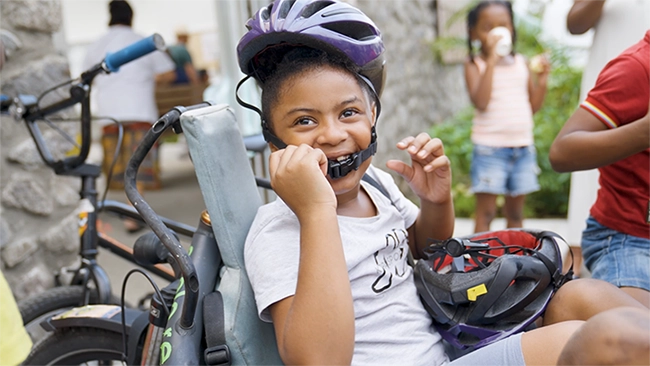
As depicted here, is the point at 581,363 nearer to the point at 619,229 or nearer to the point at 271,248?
the point at 271,248

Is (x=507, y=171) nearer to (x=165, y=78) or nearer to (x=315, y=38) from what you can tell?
(x=315, y=38)

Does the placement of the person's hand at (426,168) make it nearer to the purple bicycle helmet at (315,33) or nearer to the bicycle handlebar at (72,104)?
the purple bicycle helmet at (315,33)

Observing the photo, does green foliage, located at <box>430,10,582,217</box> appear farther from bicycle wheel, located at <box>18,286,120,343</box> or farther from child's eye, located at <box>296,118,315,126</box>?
child's eye, located at <box>296,118,315,126</box>

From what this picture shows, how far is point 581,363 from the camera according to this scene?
965 mm

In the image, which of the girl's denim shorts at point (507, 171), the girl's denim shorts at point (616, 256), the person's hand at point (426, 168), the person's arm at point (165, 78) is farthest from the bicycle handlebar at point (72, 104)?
the person's arm at point (165, 78)

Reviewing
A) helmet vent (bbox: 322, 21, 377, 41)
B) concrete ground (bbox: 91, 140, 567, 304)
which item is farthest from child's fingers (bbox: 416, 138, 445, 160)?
concrete ground (bbox: 91, 140, 567, 304)

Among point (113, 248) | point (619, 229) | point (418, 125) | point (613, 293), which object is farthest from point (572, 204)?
point (418, 125)

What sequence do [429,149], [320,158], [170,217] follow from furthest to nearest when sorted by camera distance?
[170,217], [429,149], [320,158]

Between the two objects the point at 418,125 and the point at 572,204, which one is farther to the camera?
the point at 418,125

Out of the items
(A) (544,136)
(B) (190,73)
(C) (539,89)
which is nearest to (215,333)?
(C) (539,89)

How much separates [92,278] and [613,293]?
185 cm

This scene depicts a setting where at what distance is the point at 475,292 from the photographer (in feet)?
4.92

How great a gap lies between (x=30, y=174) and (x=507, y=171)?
9.88 ft

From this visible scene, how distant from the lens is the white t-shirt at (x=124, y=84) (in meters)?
5.02
